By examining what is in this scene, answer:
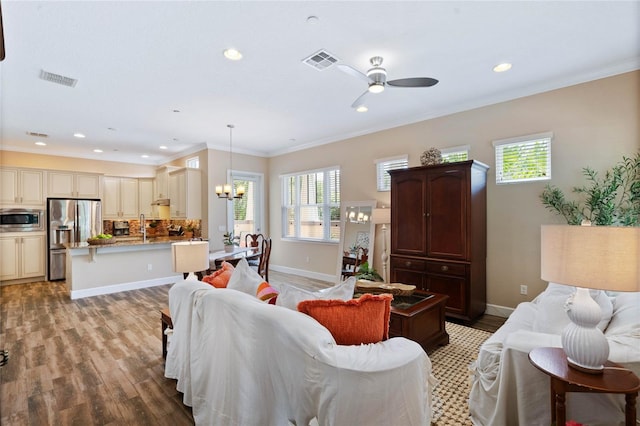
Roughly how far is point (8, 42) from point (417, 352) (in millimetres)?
4139

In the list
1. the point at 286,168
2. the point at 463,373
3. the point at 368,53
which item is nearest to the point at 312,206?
the point at 286,168

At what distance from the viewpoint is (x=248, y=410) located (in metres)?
1.73

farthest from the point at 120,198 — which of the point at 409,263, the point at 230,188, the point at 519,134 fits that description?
the point at 519,134

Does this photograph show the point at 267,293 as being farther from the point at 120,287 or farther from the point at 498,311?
the point at 120,287

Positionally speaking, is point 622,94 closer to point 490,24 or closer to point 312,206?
point 490,24

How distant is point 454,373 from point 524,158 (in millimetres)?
2874

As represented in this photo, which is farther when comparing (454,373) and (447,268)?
(447,268)

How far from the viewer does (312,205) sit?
6820mm

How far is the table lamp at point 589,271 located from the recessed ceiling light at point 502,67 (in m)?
2.51

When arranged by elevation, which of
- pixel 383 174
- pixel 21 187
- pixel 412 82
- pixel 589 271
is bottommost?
pixel 589 271

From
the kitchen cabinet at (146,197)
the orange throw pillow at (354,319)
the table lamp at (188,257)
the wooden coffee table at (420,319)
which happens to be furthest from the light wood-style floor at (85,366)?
the kitchen cabinet at (146,197)

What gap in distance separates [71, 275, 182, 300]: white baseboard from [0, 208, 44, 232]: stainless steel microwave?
2599 mm

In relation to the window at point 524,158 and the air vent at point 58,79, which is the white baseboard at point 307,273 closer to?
the window at point 524,158

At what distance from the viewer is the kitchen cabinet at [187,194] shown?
6660 mm
